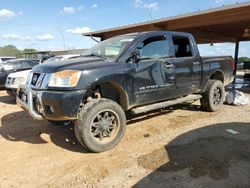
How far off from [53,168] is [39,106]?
42.2 inches

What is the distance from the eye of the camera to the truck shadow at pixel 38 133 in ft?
17.0

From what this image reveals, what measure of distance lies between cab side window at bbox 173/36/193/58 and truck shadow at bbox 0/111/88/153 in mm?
2883

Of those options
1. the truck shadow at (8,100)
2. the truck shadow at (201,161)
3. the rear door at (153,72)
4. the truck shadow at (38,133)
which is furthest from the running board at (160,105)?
the truck shadow at (8,100)

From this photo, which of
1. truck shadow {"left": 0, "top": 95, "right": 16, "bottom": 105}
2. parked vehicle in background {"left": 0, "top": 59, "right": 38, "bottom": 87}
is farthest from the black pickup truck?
parked vehicle in background {"left": 0, "top": 59, "right": 38, "bottom": 87}

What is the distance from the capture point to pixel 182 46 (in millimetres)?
6496

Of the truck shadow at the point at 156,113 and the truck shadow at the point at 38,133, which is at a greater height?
the truck shadow at the point at 156,113

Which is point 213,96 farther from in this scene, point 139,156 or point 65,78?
point 65,78

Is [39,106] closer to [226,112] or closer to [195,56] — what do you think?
[195,56]

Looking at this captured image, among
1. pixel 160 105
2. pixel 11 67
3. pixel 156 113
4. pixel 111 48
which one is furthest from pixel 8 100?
pixel 160 105

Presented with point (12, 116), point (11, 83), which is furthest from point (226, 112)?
point (11, 83)

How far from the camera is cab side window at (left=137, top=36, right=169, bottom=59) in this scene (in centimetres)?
543

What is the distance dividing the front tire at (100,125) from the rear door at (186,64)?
1.86 meters

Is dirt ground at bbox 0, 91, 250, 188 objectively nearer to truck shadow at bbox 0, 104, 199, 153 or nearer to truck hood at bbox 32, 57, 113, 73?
truck shadow at bbox 0, 104, 199, 153

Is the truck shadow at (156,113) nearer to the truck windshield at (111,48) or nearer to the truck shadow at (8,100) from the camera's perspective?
the truck windshield at (111,48)
